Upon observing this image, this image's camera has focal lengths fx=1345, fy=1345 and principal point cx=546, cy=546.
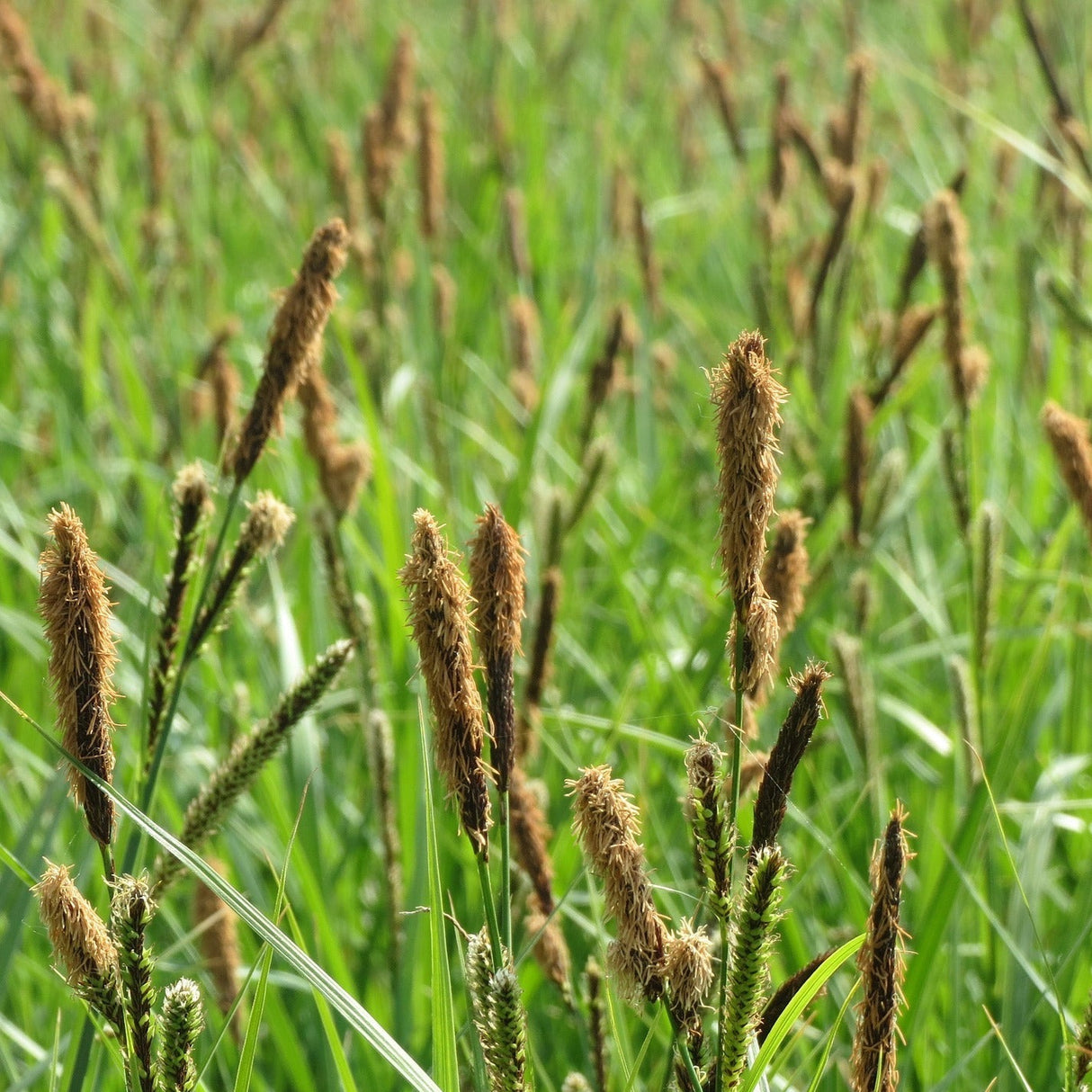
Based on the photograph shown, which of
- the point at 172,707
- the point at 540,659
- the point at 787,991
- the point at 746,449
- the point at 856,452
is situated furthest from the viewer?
A: the point at 856,452

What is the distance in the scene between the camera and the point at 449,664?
0.79 metres

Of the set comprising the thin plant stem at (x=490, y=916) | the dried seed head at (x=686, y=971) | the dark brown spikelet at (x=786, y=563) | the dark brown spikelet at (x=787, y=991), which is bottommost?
the dark brown spikelet at (x=787, y=991)

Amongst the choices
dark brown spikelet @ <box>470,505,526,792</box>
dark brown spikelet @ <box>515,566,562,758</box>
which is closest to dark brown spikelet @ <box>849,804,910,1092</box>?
dark brown spikelet @ <box>470,505,526,792</box>

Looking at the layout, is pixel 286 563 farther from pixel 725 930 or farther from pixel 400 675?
pixel 725 930

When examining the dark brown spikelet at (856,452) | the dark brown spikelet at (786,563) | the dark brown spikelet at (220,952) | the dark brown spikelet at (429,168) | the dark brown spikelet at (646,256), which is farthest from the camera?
the dark brown spikelet at (646,256)

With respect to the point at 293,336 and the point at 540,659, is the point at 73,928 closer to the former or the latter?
the point at 293,336

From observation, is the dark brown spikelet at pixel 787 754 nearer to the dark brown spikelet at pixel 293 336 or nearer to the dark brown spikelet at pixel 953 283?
the dark brown spikelet at pixel 293 336

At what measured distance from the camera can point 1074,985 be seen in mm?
1611

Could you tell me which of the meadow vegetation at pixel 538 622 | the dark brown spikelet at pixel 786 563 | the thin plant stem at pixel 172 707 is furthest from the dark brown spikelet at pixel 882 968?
the thin plant stem at pixel 172 707

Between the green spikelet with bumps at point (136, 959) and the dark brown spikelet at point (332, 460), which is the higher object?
the dark brown spikelet at point (332, 460)

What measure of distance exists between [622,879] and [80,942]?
334 mm

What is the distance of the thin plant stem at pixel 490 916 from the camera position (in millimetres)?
809

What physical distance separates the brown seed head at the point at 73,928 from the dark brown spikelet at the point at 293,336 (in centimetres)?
39

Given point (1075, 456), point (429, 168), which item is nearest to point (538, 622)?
point (1075, 456)
